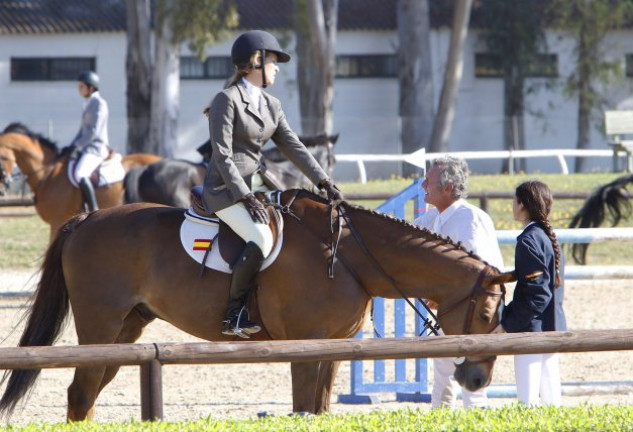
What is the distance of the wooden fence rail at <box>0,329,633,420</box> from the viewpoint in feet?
16.2

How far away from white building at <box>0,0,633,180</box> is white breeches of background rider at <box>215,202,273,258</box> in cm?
2482

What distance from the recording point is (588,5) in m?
33.8

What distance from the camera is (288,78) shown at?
110 ft

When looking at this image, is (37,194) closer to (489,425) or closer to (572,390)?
(572,390)

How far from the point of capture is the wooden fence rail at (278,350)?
16.2 feet

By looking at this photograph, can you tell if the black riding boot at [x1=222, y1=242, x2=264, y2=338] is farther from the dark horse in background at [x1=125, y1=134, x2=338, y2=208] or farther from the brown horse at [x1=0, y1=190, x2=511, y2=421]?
the dark horse in background at [x1=125, y1=134, x2=338, y2=208]

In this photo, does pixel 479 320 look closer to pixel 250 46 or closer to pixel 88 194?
pixel 250 46

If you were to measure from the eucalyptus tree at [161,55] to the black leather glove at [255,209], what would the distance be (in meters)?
21.6

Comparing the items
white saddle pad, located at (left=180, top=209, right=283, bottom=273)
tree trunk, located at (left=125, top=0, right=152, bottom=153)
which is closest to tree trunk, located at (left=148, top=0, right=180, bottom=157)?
tree trunk, located at (left=125, top=0, right=152, bottom=153)

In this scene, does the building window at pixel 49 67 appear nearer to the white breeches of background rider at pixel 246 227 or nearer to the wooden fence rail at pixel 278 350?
the white breeches of background rider at pixel 246 227

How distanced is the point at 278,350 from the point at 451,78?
25.2m

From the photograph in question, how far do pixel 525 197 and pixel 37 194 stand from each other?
8.88 m

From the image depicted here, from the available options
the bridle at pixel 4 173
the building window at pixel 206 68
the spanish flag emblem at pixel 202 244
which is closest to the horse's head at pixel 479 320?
the spanish flag emblem at pixel 202 244

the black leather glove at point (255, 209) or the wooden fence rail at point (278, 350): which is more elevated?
the black leather glove at point (255, 209)
